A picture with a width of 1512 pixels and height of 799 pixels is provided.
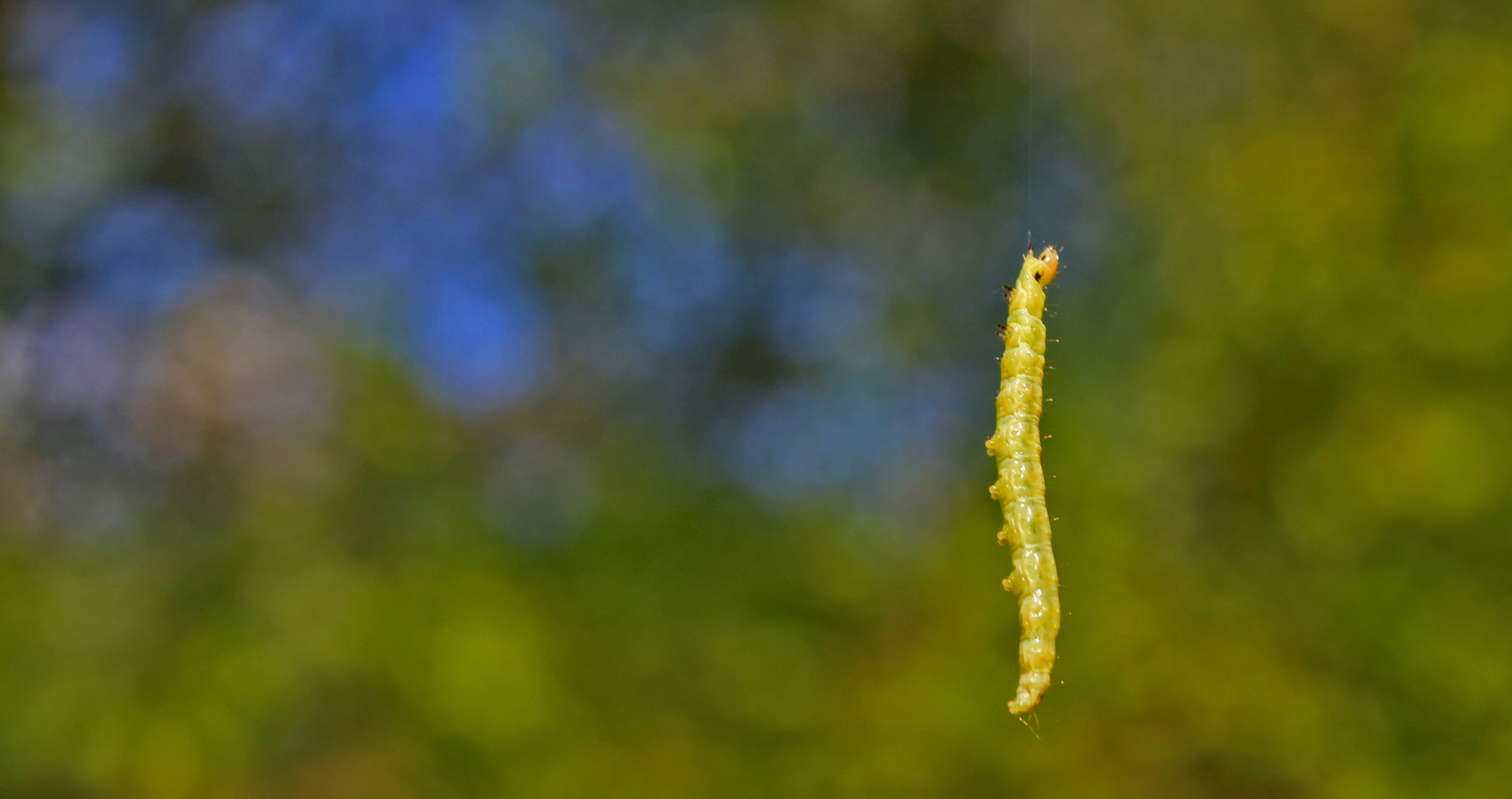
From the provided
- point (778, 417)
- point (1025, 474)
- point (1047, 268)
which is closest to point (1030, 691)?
point (1025, 474)

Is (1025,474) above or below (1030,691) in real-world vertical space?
above

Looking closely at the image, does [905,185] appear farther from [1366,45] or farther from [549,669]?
[549,669]

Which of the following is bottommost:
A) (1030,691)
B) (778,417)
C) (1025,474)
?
(778,417)

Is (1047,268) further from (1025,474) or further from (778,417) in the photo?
(778,417)

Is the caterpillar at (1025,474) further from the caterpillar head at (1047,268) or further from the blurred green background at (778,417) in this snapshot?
the blurred green background at (778,417)

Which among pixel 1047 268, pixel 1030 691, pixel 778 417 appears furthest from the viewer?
pixel 778 417

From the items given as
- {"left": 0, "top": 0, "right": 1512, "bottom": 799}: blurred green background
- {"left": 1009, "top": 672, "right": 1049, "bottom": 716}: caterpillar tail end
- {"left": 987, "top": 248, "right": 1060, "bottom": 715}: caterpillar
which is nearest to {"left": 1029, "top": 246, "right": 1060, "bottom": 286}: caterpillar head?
{"left": 987, "top": 248, "right": 1060, "bottom": 715}: caterpillar

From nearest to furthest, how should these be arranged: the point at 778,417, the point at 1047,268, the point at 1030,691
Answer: the point at 1030,691 < the point at 1047,268 < the point at 778,417

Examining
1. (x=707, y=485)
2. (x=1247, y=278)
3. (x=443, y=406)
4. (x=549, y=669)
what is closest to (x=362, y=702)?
(x=549, y=669)

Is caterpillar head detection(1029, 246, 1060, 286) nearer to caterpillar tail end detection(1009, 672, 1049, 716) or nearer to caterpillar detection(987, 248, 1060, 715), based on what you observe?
caterpillar detection(987, 248, 1060, 715)

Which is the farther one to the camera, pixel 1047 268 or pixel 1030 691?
pixel 1047 268
